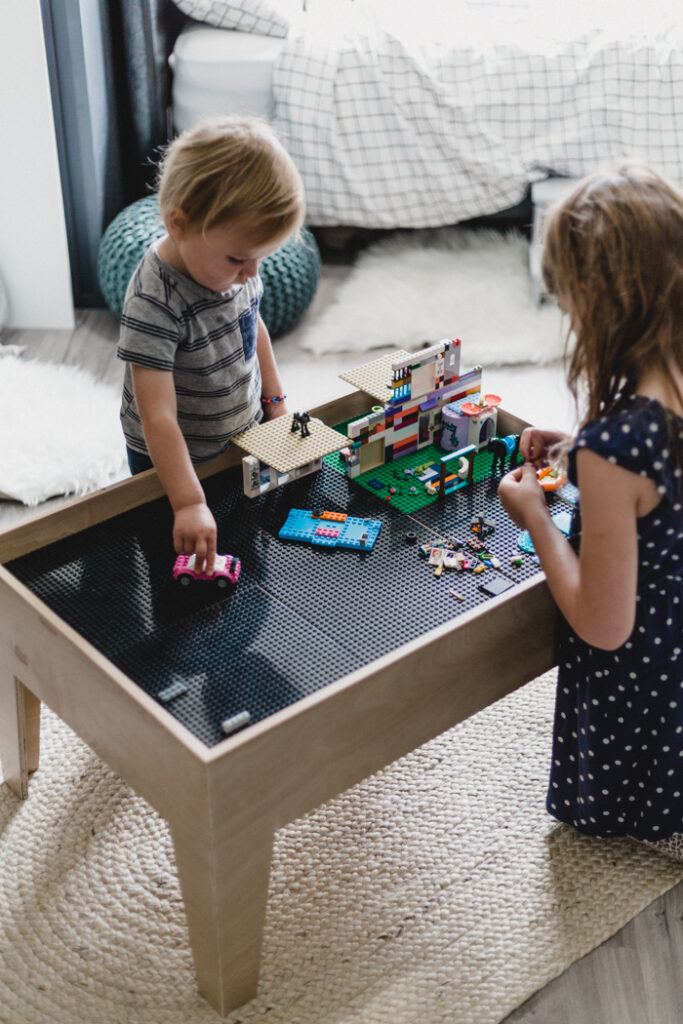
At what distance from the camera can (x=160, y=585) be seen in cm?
117

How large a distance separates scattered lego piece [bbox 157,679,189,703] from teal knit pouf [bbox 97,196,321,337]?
1.34 metres

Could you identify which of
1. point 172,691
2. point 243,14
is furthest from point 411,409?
point 243,14

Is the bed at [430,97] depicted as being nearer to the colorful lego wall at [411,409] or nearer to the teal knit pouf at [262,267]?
the teal knit pouf at [262,267]

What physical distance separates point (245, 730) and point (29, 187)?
1.68 meters

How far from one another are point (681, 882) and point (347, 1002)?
43 centimetres

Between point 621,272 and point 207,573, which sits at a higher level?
point 621,272

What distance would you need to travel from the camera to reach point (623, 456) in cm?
98

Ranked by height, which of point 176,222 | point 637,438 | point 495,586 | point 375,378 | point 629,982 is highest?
point 176,222

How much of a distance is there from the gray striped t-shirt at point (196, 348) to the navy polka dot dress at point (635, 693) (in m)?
0.45

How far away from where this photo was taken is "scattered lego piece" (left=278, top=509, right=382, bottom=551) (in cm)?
122

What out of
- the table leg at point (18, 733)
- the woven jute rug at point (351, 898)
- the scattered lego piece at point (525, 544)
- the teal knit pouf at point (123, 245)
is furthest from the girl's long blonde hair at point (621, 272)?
the teal knit pouf at point (123, 245)

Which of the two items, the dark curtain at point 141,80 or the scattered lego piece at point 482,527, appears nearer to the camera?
the scattered lego piece at point 482,527

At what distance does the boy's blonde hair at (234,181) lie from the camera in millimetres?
1115

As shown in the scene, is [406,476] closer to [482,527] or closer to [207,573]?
[482,527]
